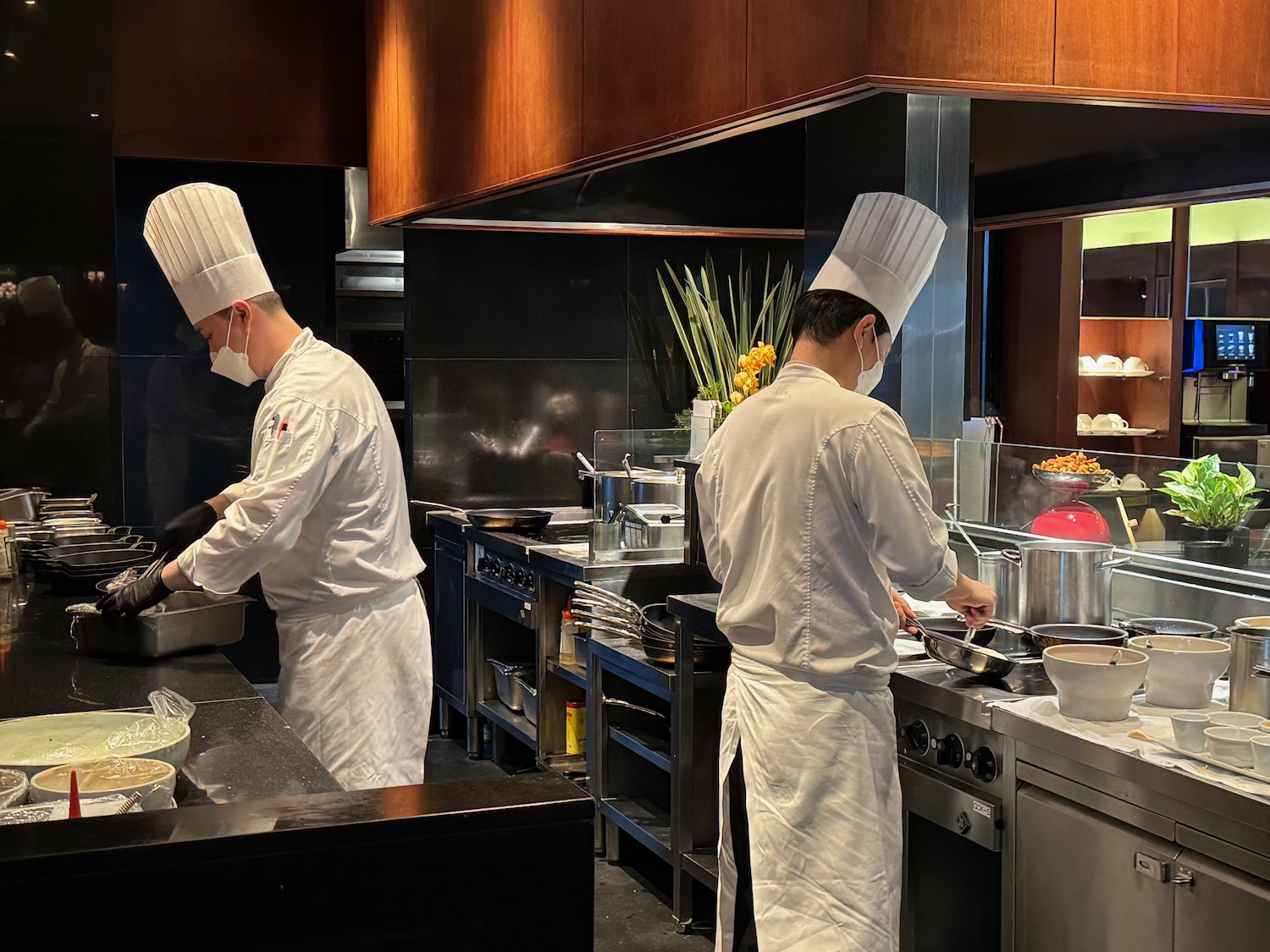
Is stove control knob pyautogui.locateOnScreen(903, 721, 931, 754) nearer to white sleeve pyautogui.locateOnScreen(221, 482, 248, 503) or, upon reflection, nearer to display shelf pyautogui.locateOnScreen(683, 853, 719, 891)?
display shelf pyautogui.locateOnScreen(683, 853, 719, 891)

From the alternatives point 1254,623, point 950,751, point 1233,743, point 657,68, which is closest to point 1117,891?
point 1233,743

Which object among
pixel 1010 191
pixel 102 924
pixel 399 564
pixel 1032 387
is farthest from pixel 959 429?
pixel 1032 387

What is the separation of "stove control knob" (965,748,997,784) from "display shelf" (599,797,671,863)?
136 centimetres

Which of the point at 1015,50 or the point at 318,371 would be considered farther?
the point at 318,371

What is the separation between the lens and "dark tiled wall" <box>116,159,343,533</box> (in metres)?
6.09

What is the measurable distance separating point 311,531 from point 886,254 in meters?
1.31

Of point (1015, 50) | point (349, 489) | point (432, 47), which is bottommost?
point (349, 489)

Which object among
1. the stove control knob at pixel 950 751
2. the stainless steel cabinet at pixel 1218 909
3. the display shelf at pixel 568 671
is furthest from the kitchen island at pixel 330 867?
the display shelf at pixel 568 671

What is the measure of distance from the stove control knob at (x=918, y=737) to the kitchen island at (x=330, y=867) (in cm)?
142

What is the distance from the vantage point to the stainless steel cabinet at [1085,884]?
2086 millimetres

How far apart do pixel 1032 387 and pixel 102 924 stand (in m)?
7.32

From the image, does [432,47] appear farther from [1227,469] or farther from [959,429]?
[1227,469]

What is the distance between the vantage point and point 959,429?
3.27 metres

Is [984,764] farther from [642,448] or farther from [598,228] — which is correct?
[598,228]
